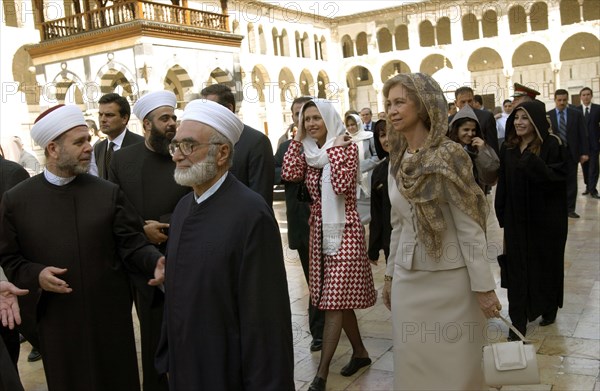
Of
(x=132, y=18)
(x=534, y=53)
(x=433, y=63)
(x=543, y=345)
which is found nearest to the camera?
(x=543, y=345)

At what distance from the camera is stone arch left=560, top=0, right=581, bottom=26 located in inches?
1564

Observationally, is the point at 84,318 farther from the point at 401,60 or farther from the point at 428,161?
the point at 401,60

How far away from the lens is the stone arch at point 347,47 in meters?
44.5

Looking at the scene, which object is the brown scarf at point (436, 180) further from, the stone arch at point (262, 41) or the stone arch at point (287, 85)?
the stone arch at point (287, 85)

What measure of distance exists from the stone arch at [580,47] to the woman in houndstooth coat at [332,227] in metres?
39.3

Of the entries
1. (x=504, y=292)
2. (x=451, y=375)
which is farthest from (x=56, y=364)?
(x=504, y=292)

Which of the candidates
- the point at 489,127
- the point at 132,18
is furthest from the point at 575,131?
the point at 132,18

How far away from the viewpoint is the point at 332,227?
4188 mm

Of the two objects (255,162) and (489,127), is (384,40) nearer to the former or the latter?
(489,127)

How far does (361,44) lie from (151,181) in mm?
42688

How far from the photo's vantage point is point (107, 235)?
11.2ft

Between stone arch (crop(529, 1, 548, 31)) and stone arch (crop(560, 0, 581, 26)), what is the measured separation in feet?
5.07

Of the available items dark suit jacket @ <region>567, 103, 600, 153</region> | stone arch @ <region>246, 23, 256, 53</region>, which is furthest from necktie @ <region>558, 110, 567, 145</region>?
stone arch @ <region>246, 23, 256, 53</region>

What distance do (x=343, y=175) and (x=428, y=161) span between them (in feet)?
4.27
